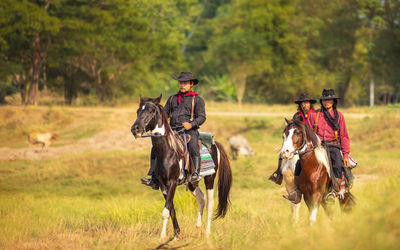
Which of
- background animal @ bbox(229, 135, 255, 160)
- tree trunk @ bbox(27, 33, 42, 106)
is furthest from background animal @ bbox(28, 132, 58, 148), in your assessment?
tree trunk @ bbox(27, 33, 42, 106)

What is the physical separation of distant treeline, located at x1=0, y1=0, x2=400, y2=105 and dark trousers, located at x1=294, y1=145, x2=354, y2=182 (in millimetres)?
30442

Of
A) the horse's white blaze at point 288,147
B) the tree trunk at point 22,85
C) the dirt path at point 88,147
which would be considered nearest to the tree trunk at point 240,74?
the tree trunk at point 22,85

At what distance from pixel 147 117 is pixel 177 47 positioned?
42576 mm

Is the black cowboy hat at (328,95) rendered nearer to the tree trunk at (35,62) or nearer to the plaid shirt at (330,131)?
the plaid shirt at (330,131)

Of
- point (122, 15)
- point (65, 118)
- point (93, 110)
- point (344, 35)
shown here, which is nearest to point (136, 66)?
point (122, 15)

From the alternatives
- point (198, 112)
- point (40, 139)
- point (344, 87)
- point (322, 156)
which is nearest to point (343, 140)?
point (322, 156)

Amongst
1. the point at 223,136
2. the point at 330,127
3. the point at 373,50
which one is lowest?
the point at 223,136

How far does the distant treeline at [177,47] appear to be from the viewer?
1567 inches

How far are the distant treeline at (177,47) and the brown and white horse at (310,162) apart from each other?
101 feet

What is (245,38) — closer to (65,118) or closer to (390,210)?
(65,118)

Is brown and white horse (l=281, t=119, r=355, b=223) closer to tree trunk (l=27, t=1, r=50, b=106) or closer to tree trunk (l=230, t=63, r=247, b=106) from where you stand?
tree trunk (l=27, t=1, r=50, b=106)

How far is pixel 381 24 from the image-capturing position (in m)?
44.7

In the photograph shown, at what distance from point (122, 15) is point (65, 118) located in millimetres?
13034

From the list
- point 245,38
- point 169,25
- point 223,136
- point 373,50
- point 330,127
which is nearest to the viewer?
point 330,127
